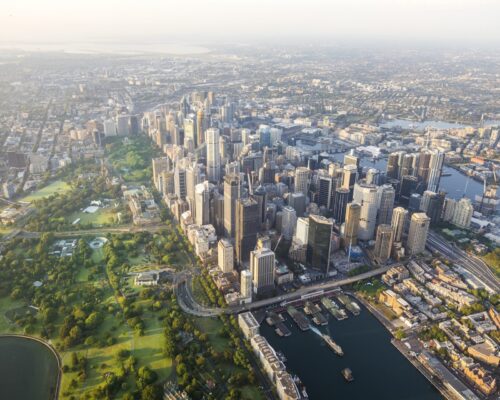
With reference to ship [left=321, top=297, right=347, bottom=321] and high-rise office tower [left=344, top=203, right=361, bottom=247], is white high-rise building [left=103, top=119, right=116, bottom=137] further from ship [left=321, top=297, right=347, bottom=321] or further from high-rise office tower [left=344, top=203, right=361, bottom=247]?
ship [left=321, top=297, right=347, bottom=321]

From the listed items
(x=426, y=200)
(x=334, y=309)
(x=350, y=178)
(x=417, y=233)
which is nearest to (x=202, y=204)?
(x=334, y=309)

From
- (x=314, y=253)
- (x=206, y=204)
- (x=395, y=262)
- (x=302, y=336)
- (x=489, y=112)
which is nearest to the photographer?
(x=302, y=336)

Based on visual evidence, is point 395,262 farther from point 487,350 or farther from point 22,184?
point 22,184

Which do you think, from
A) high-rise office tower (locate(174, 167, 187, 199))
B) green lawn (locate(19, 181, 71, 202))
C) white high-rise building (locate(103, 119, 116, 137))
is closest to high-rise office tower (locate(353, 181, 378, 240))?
high-rise office tower (locate(174, 167, 187, 199))

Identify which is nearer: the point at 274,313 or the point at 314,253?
the point at 274,313

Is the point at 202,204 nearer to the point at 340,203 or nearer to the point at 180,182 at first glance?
the point at 180,182

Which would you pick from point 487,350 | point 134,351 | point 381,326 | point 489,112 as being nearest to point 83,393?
point 134,351

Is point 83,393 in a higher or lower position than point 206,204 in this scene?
lower
